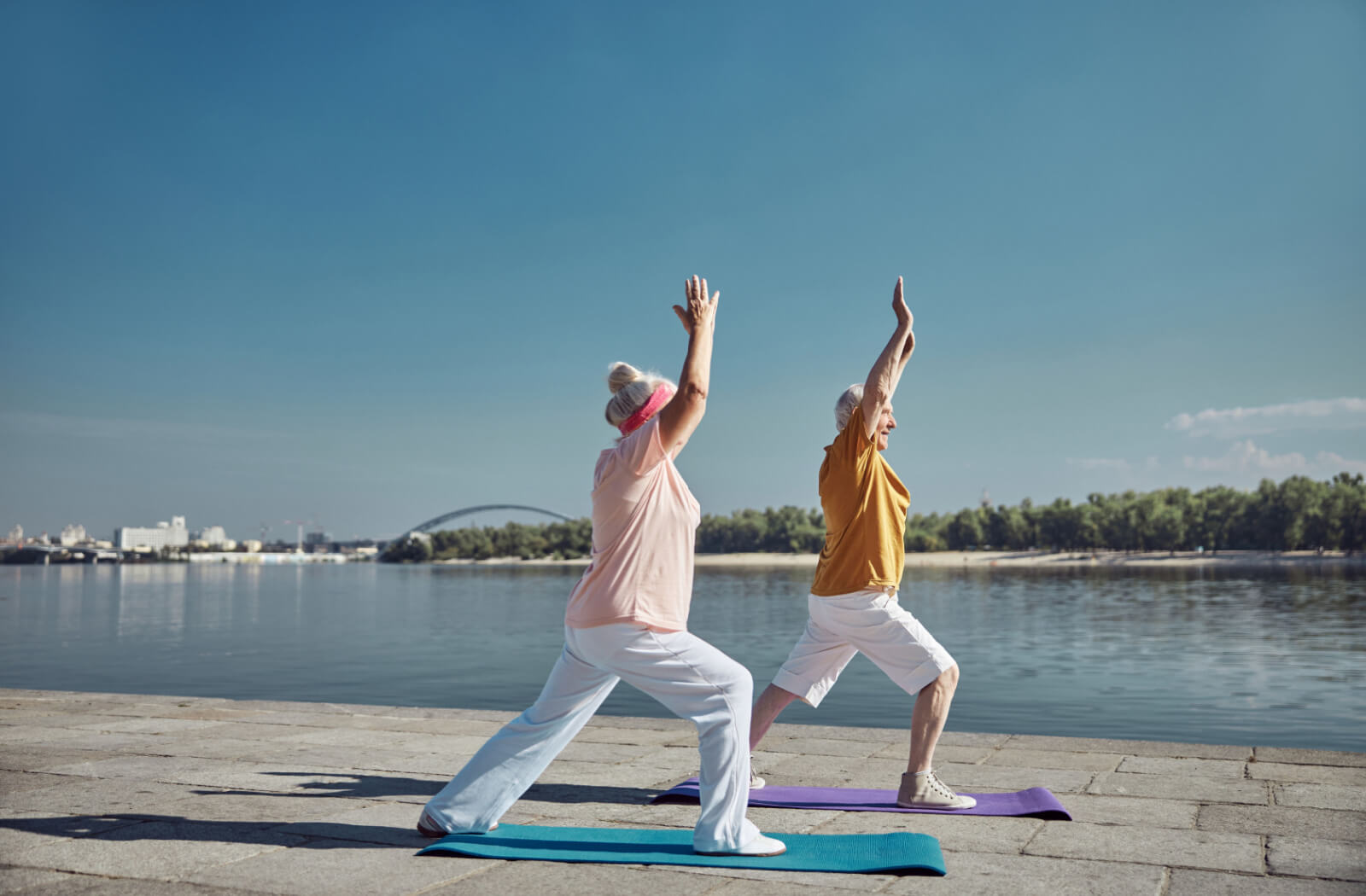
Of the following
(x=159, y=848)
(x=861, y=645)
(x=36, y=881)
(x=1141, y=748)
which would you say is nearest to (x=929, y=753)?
(x=861, y=645)

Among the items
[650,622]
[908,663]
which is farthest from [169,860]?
[908,663]

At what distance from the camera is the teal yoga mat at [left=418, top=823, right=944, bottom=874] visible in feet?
15.0

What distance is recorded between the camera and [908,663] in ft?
18.8

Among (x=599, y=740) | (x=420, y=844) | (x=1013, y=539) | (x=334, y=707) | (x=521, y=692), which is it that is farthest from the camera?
(x=1013, y=539)

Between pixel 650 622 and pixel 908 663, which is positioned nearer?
pixel 650 622

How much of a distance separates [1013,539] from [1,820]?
→ 150439 mm

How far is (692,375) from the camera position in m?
4.36

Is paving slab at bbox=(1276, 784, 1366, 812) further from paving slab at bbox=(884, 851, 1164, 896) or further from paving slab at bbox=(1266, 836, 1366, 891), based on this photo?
paving slab at bbox=(884, 851, 1164, 896)

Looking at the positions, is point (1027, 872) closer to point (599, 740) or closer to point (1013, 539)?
point (599, 740)

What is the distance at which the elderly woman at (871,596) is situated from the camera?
5.70 m

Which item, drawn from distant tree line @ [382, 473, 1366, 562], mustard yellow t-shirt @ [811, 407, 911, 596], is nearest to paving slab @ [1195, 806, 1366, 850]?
mustard yellow t-shirt @ [811, 407, 911, 596]

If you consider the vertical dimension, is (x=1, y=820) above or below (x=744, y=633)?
above

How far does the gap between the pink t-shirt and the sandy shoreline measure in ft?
386

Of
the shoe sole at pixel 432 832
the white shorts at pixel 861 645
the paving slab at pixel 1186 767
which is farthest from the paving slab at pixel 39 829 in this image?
the paving slab at pixel 1186 767
